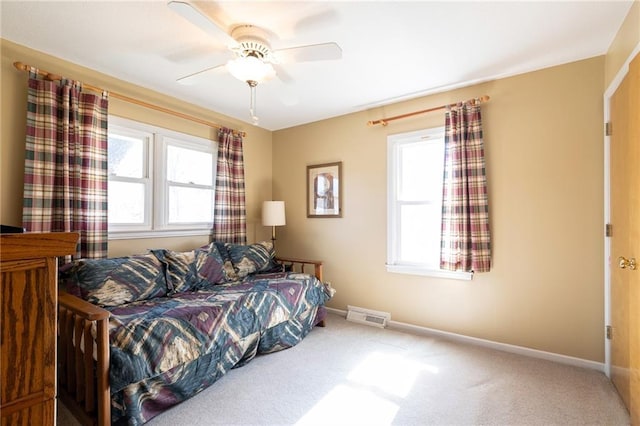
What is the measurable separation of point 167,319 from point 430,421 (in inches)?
68.2

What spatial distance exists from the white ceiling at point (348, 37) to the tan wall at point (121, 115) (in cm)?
9

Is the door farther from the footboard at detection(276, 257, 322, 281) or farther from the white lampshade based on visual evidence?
Result: the white lampshade

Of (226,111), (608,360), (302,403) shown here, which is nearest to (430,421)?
(302,403)

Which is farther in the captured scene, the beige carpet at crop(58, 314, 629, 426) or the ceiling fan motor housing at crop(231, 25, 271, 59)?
the ceiling fan motor housing at crop(231, 25, 271, 59)

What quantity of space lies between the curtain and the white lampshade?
5.43 feet

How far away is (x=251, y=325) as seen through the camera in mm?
2406

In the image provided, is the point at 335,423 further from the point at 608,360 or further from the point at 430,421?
the point at 608,360

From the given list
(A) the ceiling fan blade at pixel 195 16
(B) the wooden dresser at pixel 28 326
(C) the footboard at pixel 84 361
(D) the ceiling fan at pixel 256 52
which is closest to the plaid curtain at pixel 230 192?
(D) the ceiling fan at pixel 256 52

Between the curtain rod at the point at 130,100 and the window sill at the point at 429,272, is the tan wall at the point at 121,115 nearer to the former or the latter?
the curtain rod at the point at 130,100

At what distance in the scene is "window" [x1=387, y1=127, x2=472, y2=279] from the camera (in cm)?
313

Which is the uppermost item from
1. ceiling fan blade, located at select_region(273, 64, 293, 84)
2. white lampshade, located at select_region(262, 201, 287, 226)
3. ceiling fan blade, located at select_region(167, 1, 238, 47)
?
ceiling fan blade, located at select_region(273, 64, 293, 84)

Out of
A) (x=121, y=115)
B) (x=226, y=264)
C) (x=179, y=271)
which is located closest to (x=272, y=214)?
(x=226, y=264)

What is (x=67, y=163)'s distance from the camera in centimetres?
238

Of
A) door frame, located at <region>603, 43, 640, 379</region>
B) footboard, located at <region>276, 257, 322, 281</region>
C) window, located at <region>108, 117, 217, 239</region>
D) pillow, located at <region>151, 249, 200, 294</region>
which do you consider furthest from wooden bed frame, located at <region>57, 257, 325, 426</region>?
door frame, located at <region>603, 43, 640, 379</region>
